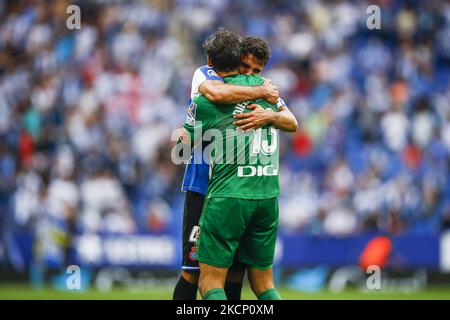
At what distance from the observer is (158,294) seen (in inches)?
531

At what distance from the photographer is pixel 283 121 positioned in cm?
680

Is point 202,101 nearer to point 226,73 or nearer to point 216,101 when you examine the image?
point 216,101

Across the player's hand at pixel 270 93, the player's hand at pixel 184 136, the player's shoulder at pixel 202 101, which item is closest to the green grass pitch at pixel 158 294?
the player's hand at pixel 184 136

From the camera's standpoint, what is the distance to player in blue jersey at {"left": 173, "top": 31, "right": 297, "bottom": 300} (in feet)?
21.8

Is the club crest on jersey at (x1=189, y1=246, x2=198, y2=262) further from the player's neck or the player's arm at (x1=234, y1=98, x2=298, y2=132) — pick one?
the player's neck

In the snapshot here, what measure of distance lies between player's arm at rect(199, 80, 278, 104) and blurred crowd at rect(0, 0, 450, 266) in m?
8.53

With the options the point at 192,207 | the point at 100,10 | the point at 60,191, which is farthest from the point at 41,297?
the point at 100,10

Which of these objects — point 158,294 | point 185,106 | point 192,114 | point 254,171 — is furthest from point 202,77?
point 185,106

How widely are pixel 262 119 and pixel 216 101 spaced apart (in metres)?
0.40

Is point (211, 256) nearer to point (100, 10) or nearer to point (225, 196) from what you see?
point (225, 196)

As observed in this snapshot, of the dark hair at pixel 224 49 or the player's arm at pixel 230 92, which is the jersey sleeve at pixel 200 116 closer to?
the player's arm at pixel 230 92

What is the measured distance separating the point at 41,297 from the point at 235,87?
7.15m

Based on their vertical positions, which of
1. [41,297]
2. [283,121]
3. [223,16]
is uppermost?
[223,16]

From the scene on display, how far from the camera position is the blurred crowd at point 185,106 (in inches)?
621
